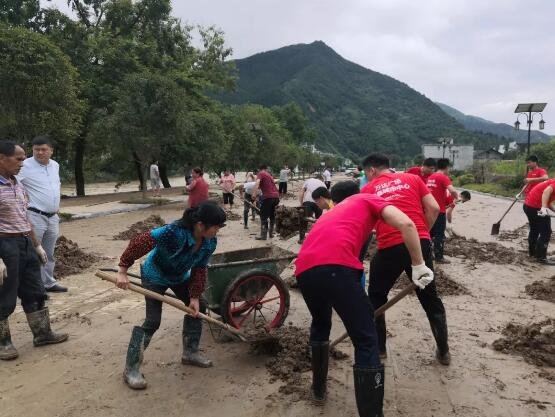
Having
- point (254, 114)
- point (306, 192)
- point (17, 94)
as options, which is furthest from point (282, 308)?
point (254, 114)

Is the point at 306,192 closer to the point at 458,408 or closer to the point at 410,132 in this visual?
the point at 458,408

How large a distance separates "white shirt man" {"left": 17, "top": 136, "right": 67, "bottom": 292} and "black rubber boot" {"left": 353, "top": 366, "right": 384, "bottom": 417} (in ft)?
12.5

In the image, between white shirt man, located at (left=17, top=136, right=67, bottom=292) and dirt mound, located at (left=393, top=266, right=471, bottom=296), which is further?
dirt mound, located at (left=393, top=266, right=471, bottom=296)

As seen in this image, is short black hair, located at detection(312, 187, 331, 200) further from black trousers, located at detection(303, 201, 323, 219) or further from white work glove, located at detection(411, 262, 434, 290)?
black trousers, located at detection(303, 201, 323, 219)

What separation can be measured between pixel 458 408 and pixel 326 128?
14776 cm

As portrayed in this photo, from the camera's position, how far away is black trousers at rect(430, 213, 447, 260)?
7.51 meters

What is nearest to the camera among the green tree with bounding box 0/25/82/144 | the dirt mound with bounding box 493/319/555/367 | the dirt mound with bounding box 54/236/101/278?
the dirt mound with bounding box 493/319/555/367

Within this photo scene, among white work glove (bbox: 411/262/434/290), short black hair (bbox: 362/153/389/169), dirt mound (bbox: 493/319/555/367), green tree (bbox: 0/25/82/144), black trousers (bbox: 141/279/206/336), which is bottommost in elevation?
dirt mound (bbox: 493/319/555/367)

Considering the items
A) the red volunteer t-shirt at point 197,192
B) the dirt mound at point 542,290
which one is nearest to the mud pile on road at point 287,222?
the red volunteer t-shirt at point 197,192

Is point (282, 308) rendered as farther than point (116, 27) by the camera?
No

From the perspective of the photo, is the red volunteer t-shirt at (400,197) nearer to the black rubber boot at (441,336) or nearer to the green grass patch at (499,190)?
the black rubber boot at (441,336)

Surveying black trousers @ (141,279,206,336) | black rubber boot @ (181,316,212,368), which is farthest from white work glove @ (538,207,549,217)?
black trousers @ (141,279,206,336)

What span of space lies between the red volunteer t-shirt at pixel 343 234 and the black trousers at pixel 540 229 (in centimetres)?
618

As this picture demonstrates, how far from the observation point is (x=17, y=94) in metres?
12.6
